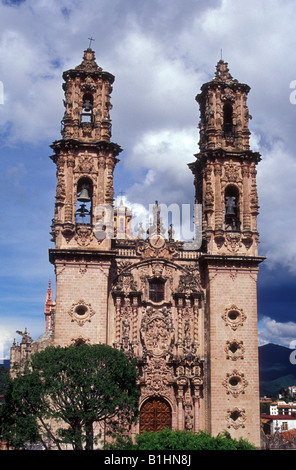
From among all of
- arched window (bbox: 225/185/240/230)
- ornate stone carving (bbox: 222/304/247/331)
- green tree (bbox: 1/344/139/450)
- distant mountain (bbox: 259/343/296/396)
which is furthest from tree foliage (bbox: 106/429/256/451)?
distant mountain (bbox: 259/343/296/396)

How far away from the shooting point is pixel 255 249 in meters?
32.6

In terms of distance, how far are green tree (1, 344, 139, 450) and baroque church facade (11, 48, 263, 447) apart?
4.47m

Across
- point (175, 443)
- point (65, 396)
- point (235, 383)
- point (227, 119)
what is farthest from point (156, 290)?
point (227, 119)

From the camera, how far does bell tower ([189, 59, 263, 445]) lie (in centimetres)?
3003

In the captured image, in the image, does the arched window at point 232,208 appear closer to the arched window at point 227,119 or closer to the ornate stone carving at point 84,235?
the arched window at point 227,119

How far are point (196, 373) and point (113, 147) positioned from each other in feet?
43.4

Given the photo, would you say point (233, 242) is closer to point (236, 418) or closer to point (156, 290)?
point (156, 290)

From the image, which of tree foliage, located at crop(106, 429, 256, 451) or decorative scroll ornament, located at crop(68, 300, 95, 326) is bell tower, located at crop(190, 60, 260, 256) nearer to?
decorative scroll ornament, located at crop(68, 300, 95, 326)

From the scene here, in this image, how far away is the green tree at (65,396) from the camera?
24.2 meters

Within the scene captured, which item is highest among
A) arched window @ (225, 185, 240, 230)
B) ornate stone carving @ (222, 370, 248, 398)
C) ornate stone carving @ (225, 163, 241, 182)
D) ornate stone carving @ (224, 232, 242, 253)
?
ornate stone carving @ (225, 163, 241, 182)

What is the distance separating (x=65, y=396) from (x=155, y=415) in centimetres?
747
